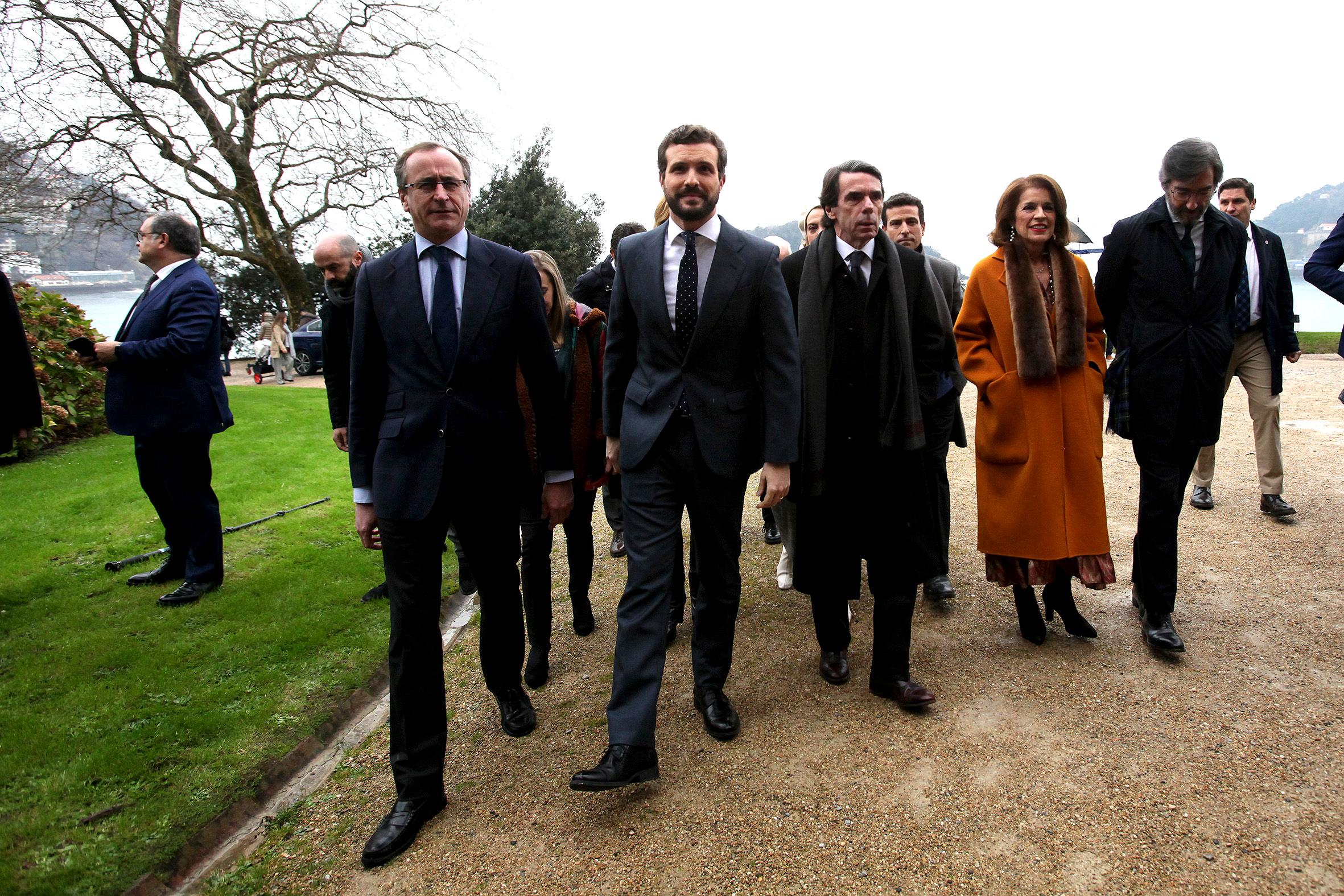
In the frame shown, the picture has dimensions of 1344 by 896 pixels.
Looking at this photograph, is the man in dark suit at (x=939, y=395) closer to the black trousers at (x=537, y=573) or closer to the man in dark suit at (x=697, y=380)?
the man in dark suit at (x=697, y=380)

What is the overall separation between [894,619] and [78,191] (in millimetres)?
21320

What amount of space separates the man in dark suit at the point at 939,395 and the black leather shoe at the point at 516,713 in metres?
2.00

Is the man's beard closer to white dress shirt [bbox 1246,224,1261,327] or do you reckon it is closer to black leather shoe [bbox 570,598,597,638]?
black leather shoe [bbox 570,598,597,638]

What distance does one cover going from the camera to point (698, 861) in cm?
258

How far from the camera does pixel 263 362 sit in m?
23.3

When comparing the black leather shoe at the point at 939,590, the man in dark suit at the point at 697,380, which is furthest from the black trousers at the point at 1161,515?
the man in dark suit at the point at 697,380

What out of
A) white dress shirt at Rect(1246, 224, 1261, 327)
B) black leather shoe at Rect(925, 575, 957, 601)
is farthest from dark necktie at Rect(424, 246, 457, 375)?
white dress shirt at Rect(1246, 224, 1261, 327)

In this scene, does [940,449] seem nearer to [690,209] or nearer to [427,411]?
[690,209]

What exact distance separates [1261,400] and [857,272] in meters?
4.17

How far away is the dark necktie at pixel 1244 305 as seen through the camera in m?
4.82

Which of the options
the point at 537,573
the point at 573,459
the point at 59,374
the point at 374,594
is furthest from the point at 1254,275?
the point at 59,374

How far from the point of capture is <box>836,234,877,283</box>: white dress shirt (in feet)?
11.7

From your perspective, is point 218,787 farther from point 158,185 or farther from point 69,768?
point 158,185

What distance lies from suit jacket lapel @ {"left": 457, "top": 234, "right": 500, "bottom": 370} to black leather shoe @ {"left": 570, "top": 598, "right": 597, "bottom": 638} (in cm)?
216
